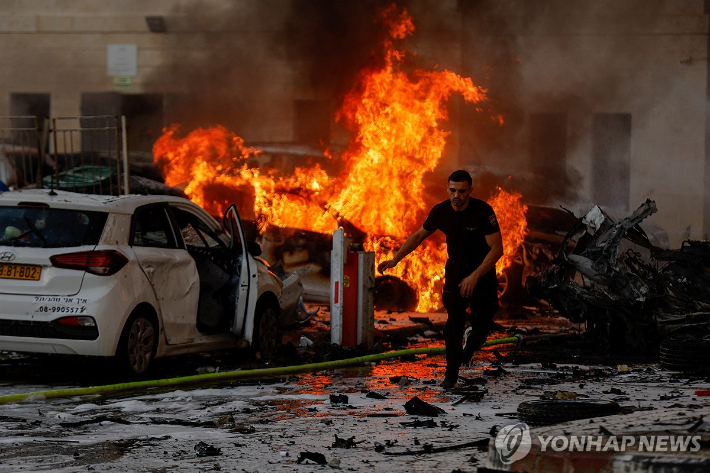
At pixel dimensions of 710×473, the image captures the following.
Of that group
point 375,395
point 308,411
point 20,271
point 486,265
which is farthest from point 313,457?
point 20,271

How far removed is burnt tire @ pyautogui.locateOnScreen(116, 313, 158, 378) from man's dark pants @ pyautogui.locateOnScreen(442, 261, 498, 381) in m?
2.47

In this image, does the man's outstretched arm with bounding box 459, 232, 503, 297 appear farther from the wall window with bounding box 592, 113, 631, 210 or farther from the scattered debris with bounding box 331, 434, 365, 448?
the wall window with bounding box 592, 113, 631, 210

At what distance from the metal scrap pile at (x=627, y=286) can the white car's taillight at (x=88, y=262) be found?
5202 millimetres

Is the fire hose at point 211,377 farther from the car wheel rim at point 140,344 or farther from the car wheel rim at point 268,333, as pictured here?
the car wheel rim at point 268,333

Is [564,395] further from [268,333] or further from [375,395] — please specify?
[268,333]

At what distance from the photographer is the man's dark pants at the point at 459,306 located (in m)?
8.53

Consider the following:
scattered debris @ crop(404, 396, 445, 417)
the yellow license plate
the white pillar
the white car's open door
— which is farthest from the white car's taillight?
the white pillar

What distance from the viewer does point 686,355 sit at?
9.52m

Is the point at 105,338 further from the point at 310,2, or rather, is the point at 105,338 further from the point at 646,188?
the point at 646,188

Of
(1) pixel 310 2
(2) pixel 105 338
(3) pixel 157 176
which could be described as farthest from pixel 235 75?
(2) pixel 105 338

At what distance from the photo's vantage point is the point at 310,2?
2248 cm

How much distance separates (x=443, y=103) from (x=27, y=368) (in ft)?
39.7

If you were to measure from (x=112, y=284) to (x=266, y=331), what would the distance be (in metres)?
2.55

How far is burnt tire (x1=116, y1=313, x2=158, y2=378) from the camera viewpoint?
8.60 m
